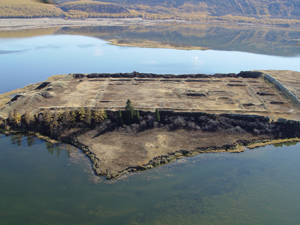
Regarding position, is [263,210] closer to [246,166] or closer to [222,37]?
[246,166]

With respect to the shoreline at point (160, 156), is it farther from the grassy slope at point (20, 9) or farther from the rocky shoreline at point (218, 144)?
the grassy slope at point (20, 9)

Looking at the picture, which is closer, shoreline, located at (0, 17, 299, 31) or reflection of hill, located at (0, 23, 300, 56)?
reflection of hill, located at (0, 23, 300, 56)

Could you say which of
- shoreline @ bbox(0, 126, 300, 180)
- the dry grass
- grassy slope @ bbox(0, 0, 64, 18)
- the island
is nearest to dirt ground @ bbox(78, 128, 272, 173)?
the island

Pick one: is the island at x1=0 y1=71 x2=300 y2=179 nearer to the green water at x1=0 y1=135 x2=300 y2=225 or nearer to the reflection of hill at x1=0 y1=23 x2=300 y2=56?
the green water at x1=0 y1=135 x2=300 y2=225

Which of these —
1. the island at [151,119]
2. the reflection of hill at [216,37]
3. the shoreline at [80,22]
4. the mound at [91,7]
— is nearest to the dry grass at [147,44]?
the reflection of hill at [216,37]

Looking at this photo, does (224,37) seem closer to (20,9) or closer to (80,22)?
(80,22)
